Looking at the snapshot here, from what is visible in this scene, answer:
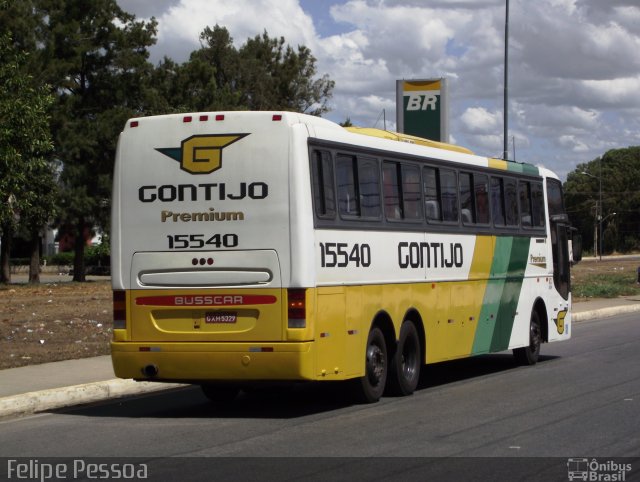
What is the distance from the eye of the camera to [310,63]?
261 feet

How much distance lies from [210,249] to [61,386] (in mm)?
3304

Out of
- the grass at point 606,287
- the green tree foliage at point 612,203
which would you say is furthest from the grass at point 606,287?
the green tree foliage at point 612,203

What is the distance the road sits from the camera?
986 centimetres

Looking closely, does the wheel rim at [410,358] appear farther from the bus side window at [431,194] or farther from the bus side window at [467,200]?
the bus side window at [467,200]

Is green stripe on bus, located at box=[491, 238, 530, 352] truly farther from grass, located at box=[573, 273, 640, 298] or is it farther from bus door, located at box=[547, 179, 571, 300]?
grass, located at box=[573, 273, 640, 298]

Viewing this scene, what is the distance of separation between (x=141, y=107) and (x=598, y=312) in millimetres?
28271

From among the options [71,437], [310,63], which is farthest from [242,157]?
[310,63]

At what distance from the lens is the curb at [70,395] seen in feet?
42.1

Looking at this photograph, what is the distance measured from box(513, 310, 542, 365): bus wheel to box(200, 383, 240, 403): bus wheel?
5987 mm

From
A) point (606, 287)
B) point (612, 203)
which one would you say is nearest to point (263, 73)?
point (606, 287)

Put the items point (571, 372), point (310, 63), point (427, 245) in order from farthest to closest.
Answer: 1. point (310, 63)
2. point (571, 372)
3. point (427, 245)

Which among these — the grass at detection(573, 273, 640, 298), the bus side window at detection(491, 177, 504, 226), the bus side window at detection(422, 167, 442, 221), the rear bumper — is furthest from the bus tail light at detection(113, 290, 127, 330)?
the grass at detection(573, 273, 640, 298)

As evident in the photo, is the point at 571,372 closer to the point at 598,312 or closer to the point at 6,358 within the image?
the point at 6,358

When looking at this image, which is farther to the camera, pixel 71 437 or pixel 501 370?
pixel 501 370
